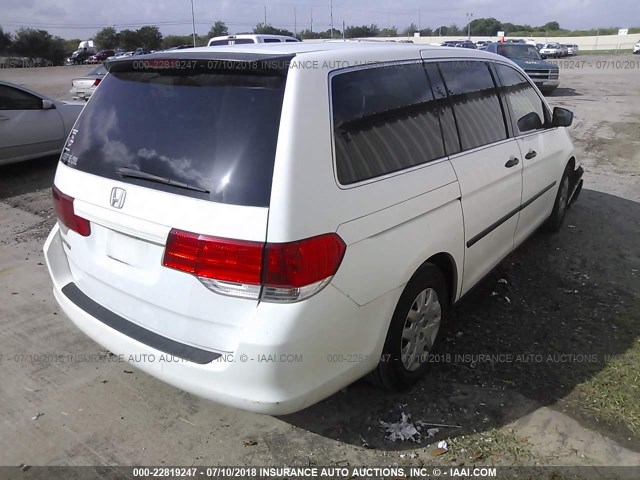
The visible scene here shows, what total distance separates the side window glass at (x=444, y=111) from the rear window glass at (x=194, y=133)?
4.04 ft

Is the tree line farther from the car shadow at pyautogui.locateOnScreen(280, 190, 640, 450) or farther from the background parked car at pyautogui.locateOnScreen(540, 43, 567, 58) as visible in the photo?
the car shadow at pyautogui.locateOnScreen(280, 190, 640, 450)

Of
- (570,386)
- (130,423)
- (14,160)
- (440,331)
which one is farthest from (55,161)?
(570,386)

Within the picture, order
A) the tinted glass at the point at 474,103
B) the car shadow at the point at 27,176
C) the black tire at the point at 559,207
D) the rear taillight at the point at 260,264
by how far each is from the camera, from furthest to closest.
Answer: the car shadow at the point at 27,176, the black tire at the point at 559,207, the tinted glass at the point at 474,103, the rear taillight at the point at 260,264

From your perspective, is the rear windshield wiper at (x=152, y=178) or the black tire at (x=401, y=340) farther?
the black tire at (x=401, y=340)

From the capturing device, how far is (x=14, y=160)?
7.71 m

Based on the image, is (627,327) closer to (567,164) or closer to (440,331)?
(440,331)

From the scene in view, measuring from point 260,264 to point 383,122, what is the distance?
1072 mm

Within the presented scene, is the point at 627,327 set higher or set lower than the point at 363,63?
lower

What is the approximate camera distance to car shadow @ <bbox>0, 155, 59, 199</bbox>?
285 inches

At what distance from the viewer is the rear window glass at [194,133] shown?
6.91ft

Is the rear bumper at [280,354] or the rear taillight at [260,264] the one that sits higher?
the rear taillight at [260,264]

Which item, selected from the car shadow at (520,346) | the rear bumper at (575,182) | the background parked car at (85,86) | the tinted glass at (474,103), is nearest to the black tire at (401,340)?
the car shadow at (520,346)

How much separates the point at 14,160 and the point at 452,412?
7478 millimetres

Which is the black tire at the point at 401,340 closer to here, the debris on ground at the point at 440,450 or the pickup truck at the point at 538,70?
the debris on ground at the point at 440,450
